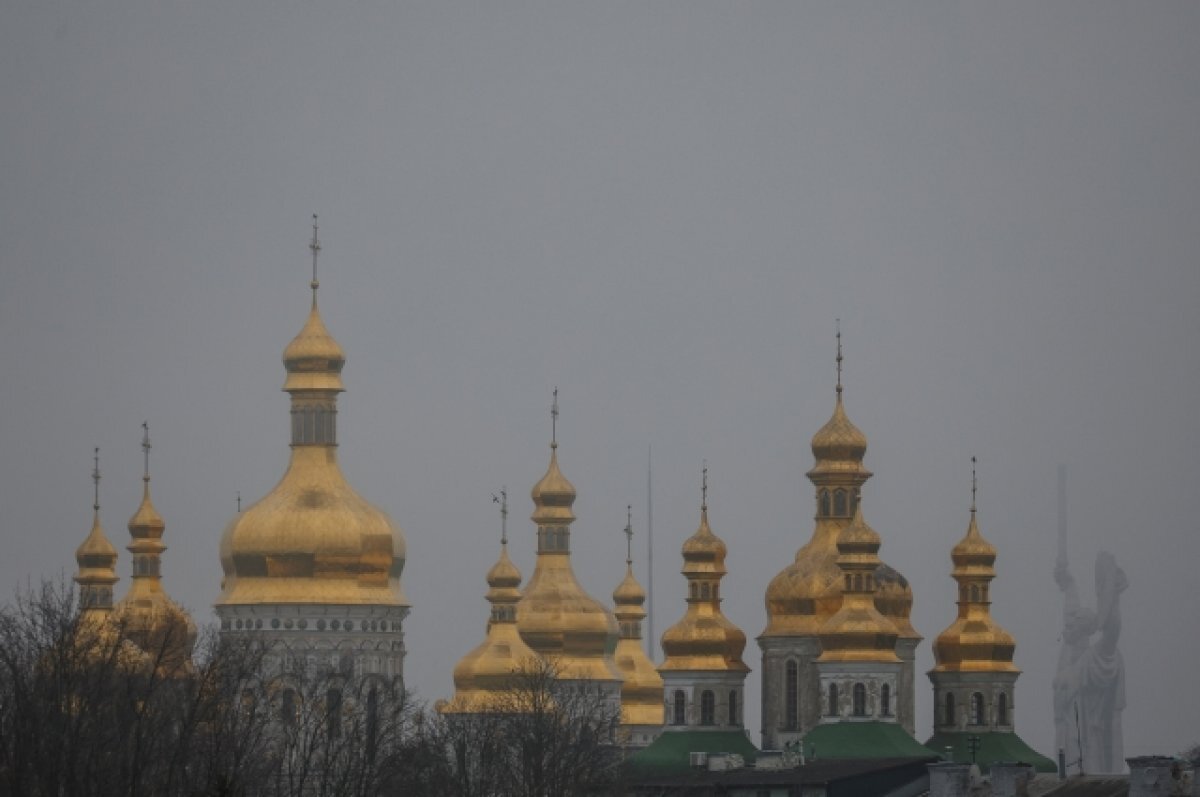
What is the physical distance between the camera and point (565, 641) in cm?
10881

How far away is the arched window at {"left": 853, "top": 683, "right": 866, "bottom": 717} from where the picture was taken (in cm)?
8875

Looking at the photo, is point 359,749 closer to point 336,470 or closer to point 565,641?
point 336,470

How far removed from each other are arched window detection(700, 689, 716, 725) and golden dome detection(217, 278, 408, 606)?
9.04m

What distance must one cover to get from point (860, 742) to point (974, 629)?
6.78m

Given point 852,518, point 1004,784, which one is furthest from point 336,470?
point 1004,784

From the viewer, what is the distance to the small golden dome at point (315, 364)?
102062 mm

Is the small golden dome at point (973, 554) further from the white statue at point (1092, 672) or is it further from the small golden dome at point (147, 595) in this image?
the white statue at point (1092, 672)

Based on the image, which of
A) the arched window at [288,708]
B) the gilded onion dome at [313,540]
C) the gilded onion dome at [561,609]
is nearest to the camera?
the arched window at [288,708]

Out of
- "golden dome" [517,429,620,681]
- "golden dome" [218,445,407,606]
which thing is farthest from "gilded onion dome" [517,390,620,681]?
"golden dome" [218,445,407,606]

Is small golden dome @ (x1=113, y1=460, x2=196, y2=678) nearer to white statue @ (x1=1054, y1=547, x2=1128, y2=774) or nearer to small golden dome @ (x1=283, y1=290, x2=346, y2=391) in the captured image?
small golden dome @ (x1=283, y1=290, x2=346, y2=391)

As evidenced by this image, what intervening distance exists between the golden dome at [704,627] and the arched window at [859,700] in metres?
4.86

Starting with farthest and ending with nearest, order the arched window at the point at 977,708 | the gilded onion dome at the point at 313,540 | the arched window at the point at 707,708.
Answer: the gilded onion dome at the point at 313,540 → the arched window at the point at 707,708 → the arched window at the point at 977,708

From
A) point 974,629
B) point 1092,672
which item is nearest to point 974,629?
point 974,629

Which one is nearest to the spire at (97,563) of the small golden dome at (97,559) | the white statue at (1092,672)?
the small golden dome at (97,559)
